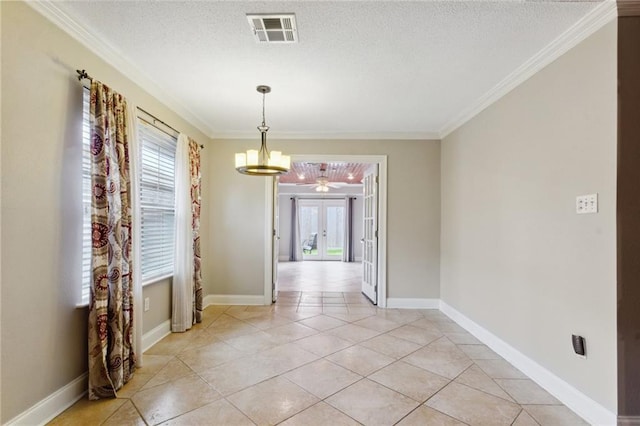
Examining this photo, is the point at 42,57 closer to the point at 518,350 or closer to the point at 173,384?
the point at 173,384

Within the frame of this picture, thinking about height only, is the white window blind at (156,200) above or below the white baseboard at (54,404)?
above

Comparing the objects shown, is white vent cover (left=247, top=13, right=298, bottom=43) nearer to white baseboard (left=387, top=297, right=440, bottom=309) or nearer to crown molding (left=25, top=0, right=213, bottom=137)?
crown molding (left=25, top=0, right=213, bottom=137)

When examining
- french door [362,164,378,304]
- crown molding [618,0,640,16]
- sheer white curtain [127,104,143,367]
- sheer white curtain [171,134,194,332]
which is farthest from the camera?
french door [362,164,378,304]

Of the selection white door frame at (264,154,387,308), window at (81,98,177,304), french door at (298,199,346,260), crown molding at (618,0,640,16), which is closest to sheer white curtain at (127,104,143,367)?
window at (81,98,177,304)

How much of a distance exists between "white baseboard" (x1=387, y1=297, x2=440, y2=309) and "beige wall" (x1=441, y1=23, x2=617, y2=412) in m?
0.93

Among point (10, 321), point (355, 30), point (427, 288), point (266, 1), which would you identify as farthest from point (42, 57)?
point (427, 288)

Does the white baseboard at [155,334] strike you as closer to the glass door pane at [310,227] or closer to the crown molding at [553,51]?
the crown molding at [553,51]

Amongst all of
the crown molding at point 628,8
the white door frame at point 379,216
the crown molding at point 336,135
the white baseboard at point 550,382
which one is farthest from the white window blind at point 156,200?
the crown molding at point 628,8

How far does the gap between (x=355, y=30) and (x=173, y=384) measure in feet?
9.55

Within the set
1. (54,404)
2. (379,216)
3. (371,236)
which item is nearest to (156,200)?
(54,404)

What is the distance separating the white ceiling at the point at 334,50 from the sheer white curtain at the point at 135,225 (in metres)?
0.42

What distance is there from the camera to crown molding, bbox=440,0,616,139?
1.84 meters

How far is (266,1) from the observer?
178 centimetres

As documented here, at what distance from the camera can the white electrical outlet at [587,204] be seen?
1898 mm
